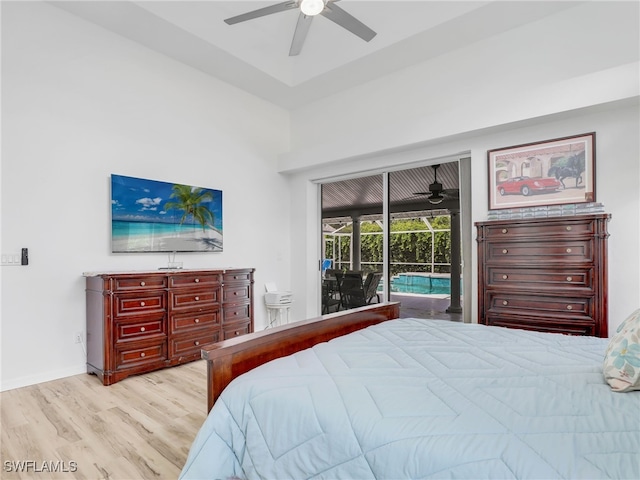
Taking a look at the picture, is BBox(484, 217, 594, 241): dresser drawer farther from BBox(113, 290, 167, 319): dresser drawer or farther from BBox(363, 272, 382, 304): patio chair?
BBox(113, 290, 167, 319): dresser drawer

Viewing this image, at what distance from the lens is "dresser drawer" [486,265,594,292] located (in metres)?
2.91

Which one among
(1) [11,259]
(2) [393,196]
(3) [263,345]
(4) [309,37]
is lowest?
(3) [263,345]

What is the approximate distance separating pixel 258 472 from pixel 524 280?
2.79 m

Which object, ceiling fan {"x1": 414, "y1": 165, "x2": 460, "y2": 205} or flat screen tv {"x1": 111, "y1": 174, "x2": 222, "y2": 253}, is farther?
ceiling fan {"x1": 414, "y1": 165, "x2": 460, "y2": 205}

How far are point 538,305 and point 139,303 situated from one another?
3567 millimetres

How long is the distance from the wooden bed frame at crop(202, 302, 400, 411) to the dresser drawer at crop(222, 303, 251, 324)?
Answer: 2050 millimetres

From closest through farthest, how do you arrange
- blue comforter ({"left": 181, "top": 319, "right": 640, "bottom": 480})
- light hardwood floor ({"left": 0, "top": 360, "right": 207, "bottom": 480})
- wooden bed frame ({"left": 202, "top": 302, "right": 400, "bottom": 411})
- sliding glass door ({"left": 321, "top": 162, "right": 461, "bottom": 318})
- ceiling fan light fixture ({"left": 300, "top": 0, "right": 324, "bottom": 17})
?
1. blue comforter ({"left": 181, "top": 319, "right": 640, "bottom": 480})
2. wooden bed frame ({"left": 202, "top": 302, "right": 400, "bottom": 411})
3. light hardwood floor ({"left": 0, "top": 360, "right": 207, "bottom": 480})
4. ceiling fan light fixture ({"left": 300, "top": 0, "right": 324, "bottom": 17})
5. sliding glass door ({"left": 321, "top": 162, "right": 461, "bottom": 318})

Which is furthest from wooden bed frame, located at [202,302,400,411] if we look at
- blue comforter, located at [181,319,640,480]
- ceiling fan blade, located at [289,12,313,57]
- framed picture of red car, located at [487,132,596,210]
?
ceiling fan blade, located at [289,12,313,57]

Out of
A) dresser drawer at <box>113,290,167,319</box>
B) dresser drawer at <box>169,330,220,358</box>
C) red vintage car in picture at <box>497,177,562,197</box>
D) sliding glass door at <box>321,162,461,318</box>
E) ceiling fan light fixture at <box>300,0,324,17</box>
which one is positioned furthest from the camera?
sliding glass door at <box>321,162,461,318</box>

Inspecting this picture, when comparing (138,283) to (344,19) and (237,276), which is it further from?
(344,19)

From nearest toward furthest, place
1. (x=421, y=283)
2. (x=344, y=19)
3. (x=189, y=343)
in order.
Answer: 1. (x=344, y=19)
2. (x=189, y=343)
3. (x=421, y=283)

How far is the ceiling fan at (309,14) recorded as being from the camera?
8.71 feet

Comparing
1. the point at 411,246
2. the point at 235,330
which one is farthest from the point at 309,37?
the point at 235,330

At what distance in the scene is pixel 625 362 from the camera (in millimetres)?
1265
